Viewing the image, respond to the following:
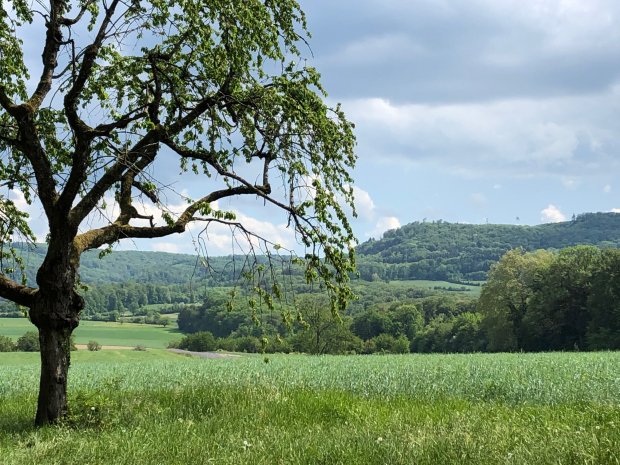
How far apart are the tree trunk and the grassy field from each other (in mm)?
89989

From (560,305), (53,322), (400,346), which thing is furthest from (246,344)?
(53,322)

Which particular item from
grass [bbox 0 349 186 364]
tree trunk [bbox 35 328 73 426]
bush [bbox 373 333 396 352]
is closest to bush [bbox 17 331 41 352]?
grass [bbox 0 349 186 364]

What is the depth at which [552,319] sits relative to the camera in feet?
173

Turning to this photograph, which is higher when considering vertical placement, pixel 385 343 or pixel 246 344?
pixel 246 344

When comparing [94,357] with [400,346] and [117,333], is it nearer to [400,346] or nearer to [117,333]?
[400,346]

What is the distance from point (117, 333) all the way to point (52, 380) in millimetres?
115539

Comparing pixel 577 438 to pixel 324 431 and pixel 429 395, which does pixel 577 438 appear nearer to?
pixel 324 431

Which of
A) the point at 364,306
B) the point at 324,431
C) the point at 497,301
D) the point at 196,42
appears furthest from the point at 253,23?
the point at 364,306

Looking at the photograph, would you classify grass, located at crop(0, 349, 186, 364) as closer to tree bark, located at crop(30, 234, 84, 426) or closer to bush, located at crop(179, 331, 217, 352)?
bush, located at crop(179, 331, 217, 352)

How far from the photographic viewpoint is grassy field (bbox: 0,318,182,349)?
96994 mm

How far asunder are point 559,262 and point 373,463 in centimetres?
5636

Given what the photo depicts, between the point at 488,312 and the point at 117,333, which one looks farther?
the point at 117,333

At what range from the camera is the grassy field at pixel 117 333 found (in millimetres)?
96994

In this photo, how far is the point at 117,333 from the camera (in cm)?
11281
